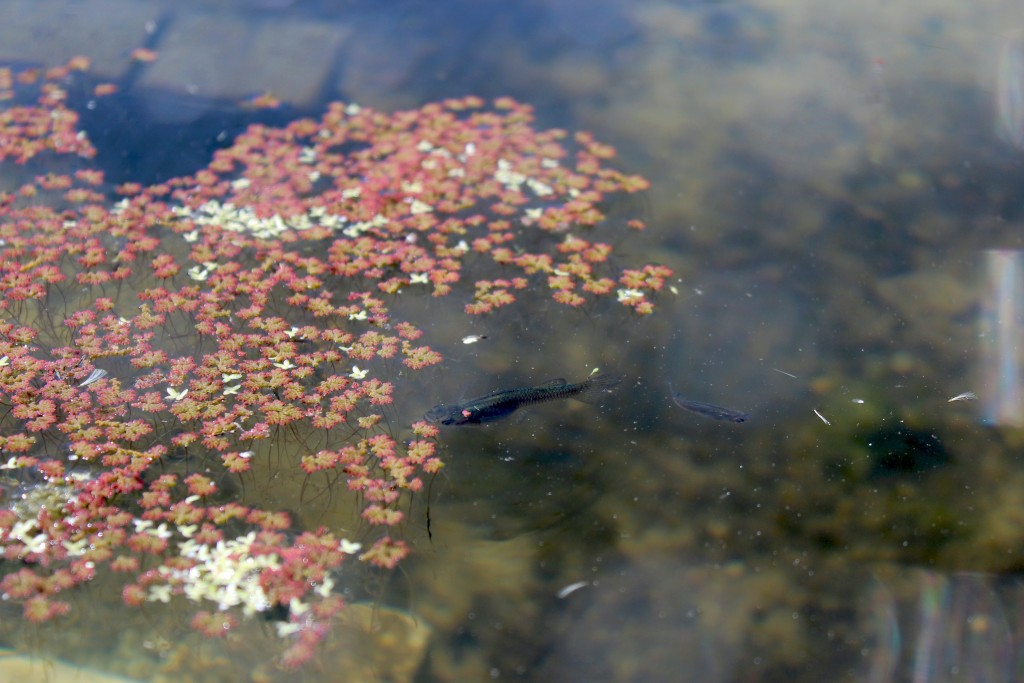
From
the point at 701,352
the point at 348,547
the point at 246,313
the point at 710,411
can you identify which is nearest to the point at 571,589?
the point at 348,547

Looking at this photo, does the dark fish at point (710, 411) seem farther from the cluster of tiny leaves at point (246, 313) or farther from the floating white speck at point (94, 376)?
the floating white speck at point (94, 376)

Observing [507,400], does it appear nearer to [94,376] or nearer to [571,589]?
[571,589]

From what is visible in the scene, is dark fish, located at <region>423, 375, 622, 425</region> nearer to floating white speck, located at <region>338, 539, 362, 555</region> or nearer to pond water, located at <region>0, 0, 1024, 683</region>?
pond water, located at <region>0, 0, 1024, 683</region>

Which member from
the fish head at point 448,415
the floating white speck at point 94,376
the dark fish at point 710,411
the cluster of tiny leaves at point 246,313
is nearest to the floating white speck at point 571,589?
the cluster of tiny leaves at point 246,313

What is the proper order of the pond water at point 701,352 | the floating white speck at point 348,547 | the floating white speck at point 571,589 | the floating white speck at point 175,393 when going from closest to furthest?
1. the pond water at point 701,352
2. the floating white speck at point 571,589
3. the floating white speck at point 348,547
4. the floating white speck at point 175,393

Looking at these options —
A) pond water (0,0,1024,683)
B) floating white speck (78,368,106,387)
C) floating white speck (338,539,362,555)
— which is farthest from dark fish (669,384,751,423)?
floating white speck (78,368,106,387)
